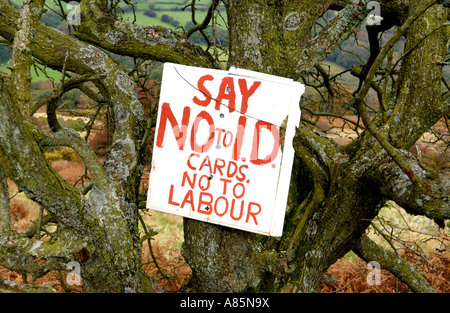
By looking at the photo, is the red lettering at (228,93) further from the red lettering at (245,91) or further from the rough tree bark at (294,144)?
the rough tree bark at (294,144)

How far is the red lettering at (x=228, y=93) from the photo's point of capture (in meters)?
2.22

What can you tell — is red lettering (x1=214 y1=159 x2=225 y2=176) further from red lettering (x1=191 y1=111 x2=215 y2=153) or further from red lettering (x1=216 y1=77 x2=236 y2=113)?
red lettering (x1=216 y1=77 x2=236 y2=113)

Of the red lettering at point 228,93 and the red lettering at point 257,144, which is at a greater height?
the red lettering at point 228,93

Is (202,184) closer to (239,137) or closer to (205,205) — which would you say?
(205,205)

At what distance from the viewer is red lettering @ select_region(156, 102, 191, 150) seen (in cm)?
230

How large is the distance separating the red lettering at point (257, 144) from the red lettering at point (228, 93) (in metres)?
0.19

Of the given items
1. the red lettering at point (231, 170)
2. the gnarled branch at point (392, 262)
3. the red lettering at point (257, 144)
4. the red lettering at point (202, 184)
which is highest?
the red lettering at point (257, 144)

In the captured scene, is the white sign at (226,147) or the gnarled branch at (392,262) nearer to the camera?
the white sign at (226,147)

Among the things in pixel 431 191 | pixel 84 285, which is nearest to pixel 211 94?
pixel 431 191

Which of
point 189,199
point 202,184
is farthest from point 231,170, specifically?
point 189,199

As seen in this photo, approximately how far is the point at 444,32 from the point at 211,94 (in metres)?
1.80

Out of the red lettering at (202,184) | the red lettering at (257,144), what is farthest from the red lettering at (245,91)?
the red lettering at (202,184)

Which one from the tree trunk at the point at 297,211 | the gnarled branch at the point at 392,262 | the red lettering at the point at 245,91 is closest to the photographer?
the red lettering at the point at 245,91

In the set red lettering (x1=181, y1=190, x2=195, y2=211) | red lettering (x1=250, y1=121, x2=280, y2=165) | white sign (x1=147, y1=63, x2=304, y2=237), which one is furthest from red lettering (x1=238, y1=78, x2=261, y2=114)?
red lettering (x1=181, y1=190, x2=195, y2=211)
